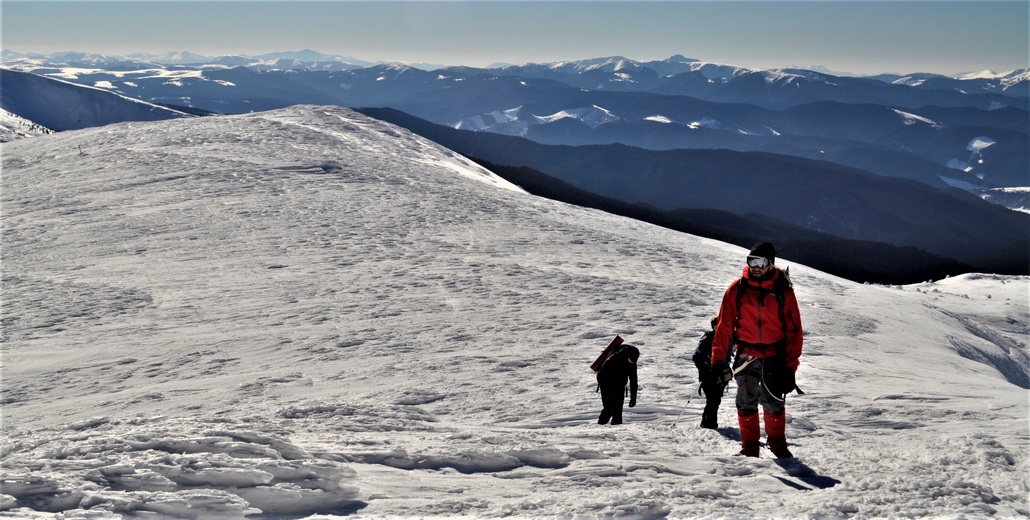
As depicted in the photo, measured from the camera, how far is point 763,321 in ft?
22.1

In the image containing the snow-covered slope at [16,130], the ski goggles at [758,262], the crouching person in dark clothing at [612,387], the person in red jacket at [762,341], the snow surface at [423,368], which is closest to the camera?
the snow surface at [423,368]

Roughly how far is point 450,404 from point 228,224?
1593 centimetres

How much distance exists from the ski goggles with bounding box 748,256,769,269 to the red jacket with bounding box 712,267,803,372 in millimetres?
100

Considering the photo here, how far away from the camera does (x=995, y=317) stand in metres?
22.4

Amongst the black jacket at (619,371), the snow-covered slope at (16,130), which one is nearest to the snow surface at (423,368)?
the black jacket at (619,371)

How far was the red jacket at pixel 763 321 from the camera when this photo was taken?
262 inches

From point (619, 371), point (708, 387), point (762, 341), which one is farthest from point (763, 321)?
point (619, 371)

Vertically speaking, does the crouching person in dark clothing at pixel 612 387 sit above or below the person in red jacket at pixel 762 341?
below

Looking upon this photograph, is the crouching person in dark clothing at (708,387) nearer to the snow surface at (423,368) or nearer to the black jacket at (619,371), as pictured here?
the snow surface at (423,368)

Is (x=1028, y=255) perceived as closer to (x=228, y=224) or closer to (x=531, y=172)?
(x=531, y=172)

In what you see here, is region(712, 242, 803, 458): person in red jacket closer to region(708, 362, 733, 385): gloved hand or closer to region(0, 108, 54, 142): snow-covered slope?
region(708, 362, 733, 385): gloved hand

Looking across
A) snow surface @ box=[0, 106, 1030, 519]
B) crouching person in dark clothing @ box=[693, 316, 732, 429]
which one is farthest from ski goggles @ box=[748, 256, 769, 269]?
snow surface @ box=[0, 106, 1030, 519]

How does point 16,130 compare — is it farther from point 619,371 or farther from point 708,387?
point 708,387

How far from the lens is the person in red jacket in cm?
665
